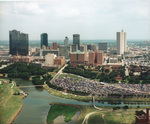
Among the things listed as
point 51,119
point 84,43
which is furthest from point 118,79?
point 84,43

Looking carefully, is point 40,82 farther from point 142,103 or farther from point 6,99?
point 142,103

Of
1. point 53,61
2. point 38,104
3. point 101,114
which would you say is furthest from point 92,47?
point 101,114

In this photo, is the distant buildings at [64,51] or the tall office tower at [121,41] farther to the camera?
the tall office tower at [121,41]

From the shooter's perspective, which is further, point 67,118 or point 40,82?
point 40,82

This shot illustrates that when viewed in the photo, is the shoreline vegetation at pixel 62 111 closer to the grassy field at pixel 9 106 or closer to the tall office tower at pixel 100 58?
the grassy field at pixel 9 106

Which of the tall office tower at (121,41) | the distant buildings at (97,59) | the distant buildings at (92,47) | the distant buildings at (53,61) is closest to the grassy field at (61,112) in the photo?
the distant buildings at (53,61)

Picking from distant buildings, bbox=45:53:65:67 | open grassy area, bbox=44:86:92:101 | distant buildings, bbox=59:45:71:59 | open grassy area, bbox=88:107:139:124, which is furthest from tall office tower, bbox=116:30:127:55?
open grassy area, bbox=88:107:139:124
